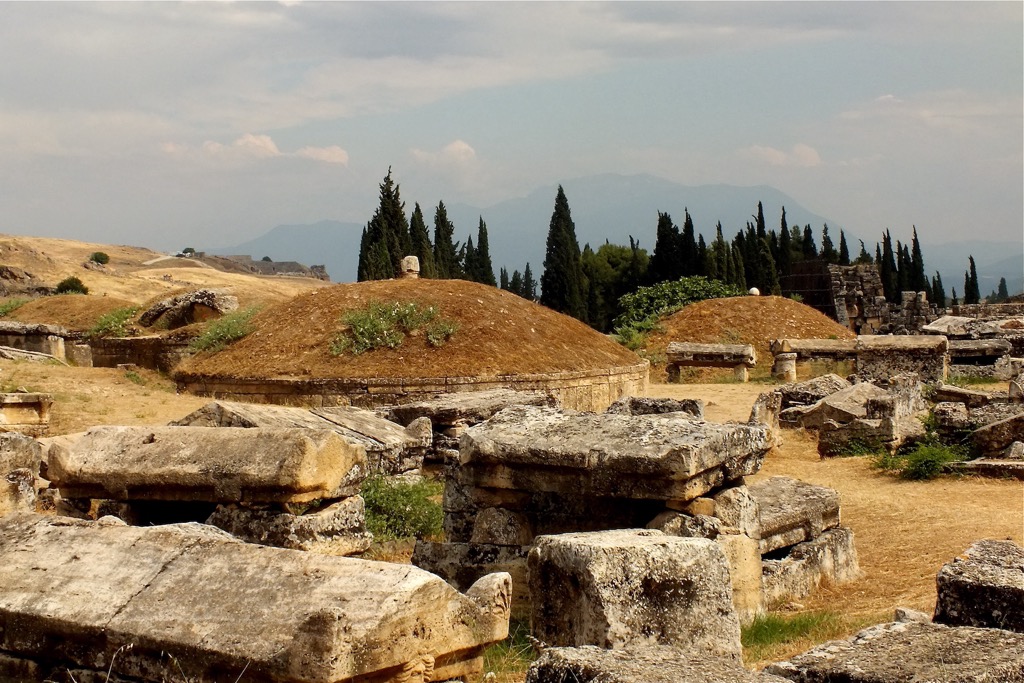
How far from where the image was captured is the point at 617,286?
2408 inches

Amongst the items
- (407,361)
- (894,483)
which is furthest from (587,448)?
(407,361)

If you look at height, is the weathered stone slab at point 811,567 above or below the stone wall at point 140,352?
below

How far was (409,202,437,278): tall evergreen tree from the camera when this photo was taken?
42463mm

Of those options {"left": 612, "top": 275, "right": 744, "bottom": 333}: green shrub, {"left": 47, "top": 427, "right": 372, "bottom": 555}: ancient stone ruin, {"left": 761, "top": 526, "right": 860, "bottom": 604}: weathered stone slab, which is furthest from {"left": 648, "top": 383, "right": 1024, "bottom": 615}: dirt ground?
{"left": 612, "top": 275, "right": 744, "bottom": 333}: green shrub

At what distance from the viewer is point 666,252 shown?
186 ft

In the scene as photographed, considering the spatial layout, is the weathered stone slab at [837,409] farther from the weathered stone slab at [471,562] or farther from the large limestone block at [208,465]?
the large limestone block at [208,465]

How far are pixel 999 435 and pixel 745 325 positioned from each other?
64.4 ft

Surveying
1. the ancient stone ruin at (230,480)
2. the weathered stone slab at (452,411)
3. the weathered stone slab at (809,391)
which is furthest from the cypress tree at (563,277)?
the ancient stone ruin at (230,480)

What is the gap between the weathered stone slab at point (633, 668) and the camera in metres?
3.53

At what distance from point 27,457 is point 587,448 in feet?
13.7

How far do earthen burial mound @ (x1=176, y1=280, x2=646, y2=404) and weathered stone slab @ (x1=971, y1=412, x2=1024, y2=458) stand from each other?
7.49 metres

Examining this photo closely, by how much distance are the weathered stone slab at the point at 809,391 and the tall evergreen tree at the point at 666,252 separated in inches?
1508

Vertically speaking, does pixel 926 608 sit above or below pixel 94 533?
below

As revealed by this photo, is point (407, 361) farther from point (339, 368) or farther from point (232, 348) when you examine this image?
point (232, 348)
